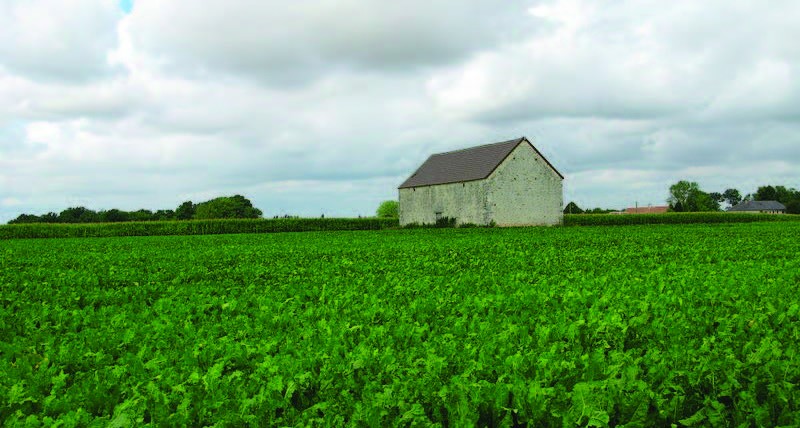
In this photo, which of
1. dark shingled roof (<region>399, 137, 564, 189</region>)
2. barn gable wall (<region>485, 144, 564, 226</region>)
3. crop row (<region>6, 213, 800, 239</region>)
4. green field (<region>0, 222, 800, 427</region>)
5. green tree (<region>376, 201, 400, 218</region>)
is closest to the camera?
green field (<region>0, 222, 800, 427</region>)

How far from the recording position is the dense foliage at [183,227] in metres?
54.2

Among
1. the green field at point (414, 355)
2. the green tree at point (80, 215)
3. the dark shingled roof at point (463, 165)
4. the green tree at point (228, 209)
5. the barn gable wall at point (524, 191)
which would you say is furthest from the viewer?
the green tree at point (228, 209)

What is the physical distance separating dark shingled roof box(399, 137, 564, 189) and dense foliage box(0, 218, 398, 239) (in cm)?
805

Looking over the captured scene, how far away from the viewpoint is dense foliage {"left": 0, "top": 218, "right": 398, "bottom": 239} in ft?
178

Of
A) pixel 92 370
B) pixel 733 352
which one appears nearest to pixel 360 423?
pixel 92 370

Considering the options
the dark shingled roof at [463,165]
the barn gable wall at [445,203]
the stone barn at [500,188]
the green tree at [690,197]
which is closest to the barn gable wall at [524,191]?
the stone barn at [500,188]

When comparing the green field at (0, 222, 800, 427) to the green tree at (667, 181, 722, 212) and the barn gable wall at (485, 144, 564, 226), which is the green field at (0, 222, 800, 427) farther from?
the green tree at (667, 181, 722, 212)

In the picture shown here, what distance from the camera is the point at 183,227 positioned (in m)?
58.5

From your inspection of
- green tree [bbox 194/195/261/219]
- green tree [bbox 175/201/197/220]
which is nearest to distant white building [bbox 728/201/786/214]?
green tree [bbox 194/195/261/219]

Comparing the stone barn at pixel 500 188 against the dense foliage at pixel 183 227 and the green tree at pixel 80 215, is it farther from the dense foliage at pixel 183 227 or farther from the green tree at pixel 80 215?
the green tree at pixel 80 215

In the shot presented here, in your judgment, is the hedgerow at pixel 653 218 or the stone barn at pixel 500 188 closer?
the stone barn at pixel 500 188

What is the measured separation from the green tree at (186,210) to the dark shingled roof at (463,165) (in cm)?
5753

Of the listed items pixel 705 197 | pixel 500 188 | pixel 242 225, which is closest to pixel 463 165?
pixel 500 188

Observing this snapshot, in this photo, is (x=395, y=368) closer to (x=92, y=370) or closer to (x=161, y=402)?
(x=161, y=402)
